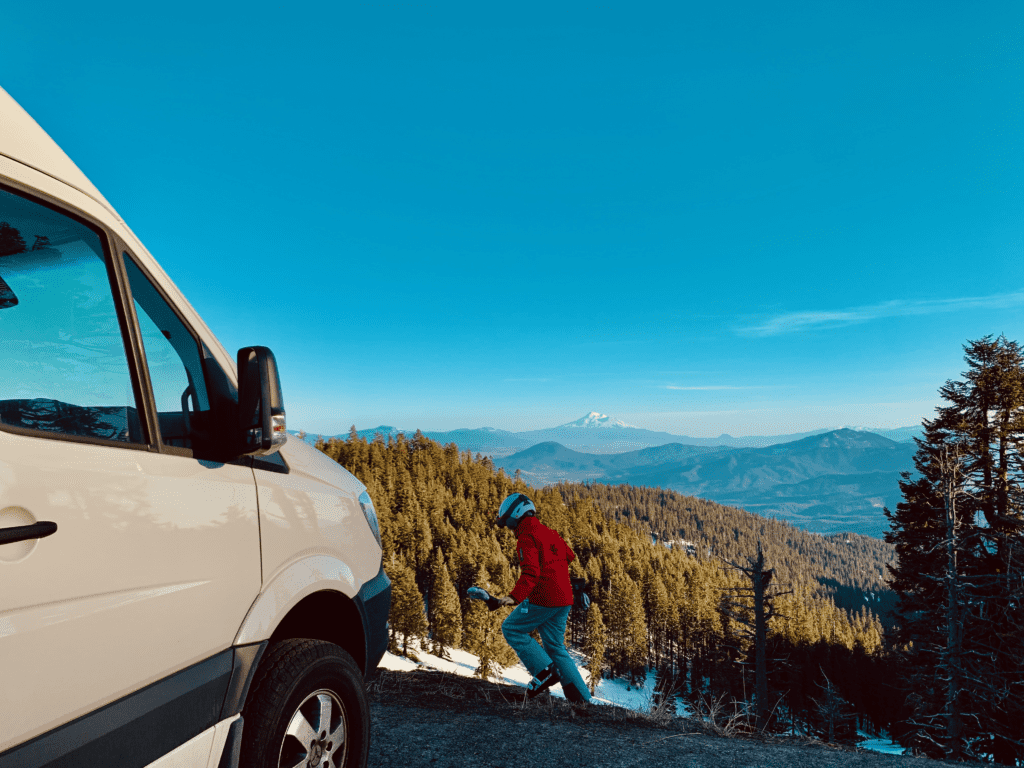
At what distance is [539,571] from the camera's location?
19.0 ft

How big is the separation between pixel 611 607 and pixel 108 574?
59.0 m

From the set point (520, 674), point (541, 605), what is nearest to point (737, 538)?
point (520, 674)

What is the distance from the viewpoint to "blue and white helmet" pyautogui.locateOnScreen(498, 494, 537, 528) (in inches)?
237

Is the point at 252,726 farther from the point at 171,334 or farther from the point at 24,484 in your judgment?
the point at 171,334

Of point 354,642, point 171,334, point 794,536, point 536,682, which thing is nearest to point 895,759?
point 536,682

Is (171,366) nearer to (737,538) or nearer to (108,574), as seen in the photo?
(108,574)

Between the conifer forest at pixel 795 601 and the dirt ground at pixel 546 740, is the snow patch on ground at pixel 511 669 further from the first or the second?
the dirt ground at pixel 546 740

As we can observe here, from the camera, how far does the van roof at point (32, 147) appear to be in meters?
1.71

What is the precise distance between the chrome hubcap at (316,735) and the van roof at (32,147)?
2.39 metres

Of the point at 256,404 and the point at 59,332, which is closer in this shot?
the point at 59,332

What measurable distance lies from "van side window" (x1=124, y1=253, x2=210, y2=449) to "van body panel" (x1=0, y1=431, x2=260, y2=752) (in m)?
0.16

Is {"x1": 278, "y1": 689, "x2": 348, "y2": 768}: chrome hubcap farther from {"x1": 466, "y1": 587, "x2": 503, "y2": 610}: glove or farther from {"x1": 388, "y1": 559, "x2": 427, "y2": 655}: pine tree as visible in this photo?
{"x1": 388, "y1": 559, "x2": 427, "y2": 655}: pine tree

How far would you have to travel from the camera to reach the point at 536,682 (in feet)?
18.4

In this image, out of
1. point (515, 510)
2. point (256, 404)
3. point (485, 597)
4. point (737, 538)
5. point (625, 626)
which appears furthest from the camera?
point (737, 538)
